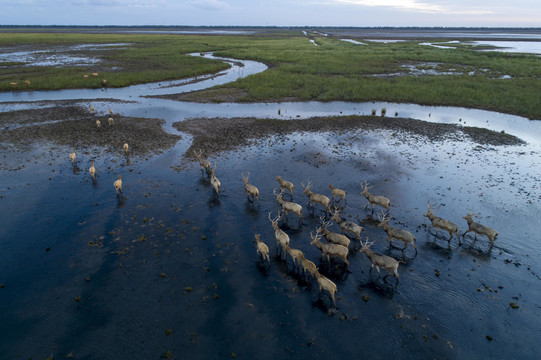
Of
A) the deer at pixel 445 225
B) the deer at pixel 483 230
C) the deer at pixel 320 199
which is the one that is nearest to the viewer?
the deer at pixel 483 230

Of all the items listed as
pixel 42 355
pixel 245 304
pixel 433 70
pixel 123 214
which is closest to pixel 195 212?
pixel 123 214

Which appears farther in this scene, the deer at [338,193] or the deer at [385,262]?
the deer at [338,193]

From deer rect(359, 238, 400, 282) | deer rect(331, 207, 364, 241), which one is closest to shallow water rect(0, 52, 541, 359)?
deer rect(359, 238, 400, 282)

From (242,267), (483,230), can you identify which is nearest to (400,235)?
(483,230)

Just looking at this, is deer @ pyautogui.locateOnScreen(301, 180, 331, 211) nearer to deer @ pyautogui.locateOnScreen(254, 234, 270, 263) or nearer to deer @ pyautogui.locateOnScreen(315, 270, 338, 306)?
deer @ pyautogui.locateOnScreen(254, 234, 270, 263)

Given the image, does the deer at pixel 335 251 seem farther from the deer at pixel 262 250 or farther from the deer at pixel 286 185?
the deer at pixel 286 185

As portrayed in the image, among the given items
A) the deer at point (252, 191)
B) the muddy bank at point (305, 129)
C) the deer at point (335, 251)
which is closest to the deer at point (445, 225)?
the deer at point (335, 251)

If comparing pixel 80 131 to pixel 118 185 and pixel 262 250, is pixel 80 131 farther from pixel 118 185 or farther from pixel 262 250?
pixel 262 250
